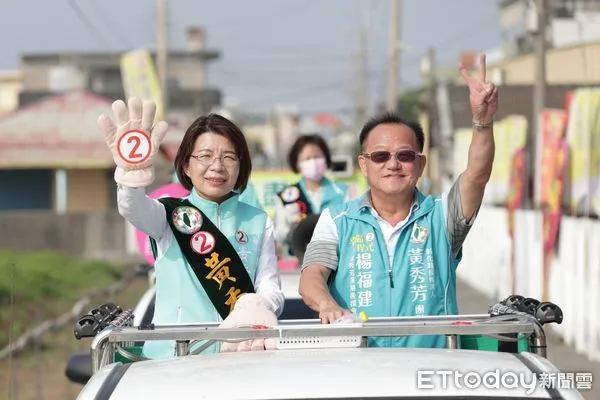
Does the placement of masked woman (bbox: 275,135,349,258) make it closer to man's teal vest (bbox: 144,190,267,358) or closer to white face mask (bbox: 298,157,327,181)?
white face mask (bbox: 298,157,327,181)

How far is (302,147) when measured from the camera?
9953 mm

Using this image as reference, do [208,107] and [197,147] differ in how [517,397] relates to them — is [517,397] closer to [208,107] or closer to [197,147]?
[197,147]

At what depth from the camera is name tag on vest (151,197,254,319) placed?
507 centimetres

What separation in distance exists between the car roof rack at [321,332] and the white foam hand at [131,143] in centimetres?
84

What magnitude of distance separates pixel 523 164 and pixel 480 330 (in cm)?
1749

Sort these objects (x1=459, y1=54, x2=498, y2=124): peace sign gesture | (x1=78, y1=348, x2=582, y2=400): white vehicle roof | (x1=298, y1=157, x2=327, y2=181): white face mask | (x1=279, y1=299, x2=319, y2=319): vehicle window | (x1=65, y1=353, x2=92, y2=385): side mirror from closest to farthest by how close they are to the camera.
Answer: (x1=78, y1=348, x2=582, y2=400): white vehicle roof, (x1=459, y1=54, x2=498, y2=124): peace sign gesture, (x1=65, y1=353, x2=92, y2=385): side mirror, (x1=279, y1=299, x2=319, y2=319): vehicle window, (x1=298, y1=157, x2=327, y2=181): white face mask

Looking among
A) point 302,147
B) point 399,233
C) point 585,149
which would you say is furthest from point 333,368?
point 585,149

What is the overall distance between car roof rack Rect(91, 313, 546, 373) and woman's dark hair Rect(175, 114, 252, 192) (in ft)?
4.23

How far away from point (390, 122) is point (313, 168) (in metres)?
4.52

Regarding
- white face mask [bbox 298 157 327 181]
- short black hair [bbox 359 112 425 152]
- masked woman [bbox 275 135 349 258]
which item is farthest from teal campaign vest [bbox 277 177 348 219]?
short black hair [bbox 359 112 425 152]

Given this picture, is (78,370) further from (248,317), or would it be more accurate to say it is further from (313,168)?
(313,168)

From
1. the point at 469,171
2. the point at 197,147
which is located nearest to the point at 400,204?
the point at 469,171

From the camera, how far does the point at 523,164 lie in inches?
831

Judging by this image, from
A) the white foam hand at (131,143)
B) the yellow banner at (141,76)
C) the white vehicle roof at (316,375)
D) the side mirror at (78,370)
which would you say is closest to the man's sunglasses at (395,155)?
the white foam hand at (131,143)
